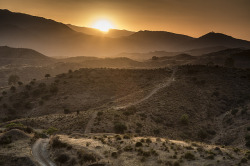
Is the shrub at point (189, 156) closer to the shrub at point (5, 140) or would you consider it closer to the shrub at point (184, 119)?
the shrub at point (5, 140)

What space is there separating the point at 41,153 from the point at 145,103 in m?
36.5

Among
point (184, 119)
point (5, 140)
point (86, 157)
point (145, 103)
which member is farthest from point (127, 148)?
point (145, 103)

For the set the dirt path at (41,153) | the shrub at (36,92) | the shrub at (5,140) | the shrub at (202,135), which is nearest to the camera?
the dirt path at (41,153)

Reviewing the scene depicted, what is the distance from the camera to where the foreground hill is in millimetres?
49875

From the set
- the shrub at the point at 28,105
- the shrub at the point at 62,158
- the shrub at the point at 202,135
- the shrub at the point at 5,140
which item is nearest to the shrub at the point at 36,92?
the shrub at the point at 28,105

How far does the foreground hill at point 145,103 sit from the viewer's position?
164ft

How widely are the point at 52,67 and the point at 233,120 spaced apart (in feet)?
500

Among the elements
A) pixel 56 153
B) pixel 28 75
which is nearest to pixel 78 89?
pixel 56 153

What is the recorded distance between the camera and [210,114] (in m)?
61.2

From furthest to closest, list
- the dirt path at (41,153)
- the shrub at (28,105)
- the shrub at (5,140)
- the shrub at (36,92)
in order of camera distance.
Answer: the shrub at (36,92)
the shrub at (28,105)
the shrub at (5,140)
the dirt path at (41,153)

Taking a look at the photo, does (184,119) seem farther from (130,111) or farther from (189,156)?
(189,156)

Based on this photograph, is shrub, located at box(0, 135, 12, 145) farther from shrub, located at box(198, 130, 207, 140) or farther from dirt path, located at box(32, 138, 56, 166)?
shrub, located at box(198, 130, 207, 140)

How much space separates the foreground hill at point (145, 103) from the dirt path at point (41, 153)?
12877mm

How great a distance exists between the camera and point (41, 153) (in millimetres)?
30016
